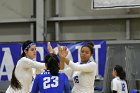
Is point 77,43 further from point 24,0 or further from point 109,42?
point 24,0

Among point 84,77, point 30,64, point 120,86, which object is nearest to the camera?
point 84,77

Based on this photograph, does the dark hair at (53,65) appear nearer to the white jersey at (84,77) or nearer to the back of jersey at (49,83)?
the back of jersey at (49,83)

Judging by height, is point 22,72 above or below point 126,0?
below

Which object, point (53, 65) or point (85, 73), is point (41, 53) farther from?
point (53, 65)

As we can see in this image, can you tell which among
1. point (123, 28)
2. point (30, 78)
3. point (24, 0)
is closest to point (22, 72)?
point (30, 78)

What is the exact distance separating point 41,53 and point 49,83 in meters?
→ 4.71

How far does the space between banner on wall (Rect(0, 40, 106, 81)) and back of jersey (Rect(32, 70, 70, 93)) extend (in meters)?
4.11

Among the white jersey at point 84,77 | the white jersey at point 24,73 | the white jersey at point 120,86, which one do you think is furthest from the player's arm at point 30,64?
the white jersey at point 120,86

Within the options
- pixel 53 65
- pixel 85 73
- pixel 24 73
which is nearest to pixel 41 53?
pixel 24 73

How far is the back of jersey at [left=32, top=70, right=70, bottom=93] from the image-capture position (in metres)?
3.58

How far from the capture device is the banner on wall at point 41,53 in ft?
25.5

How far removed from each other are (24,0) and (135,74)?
13.2ft

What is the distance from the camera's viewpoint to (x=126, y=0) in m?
8.15

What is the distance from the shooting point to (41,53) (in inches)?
325
